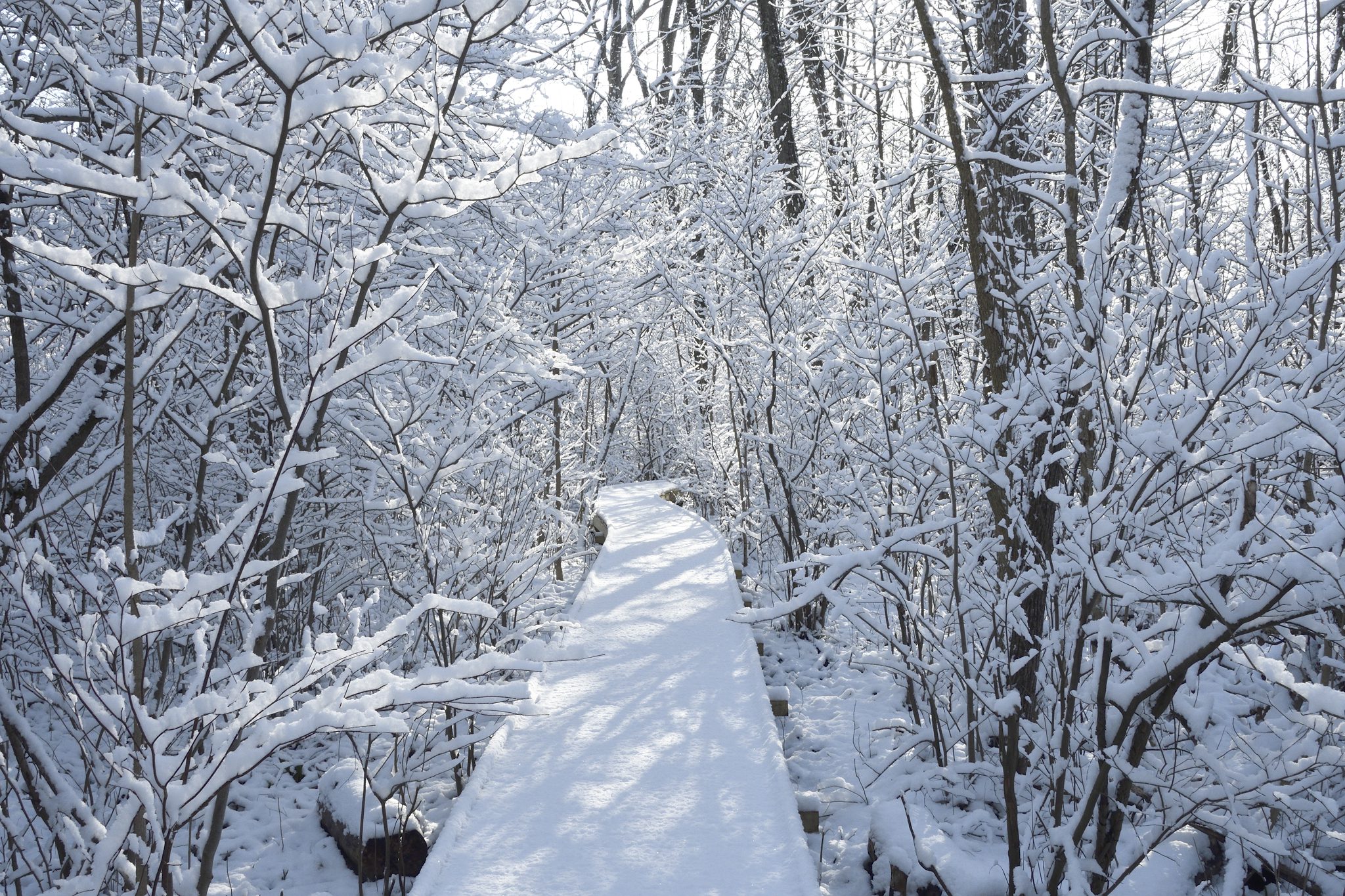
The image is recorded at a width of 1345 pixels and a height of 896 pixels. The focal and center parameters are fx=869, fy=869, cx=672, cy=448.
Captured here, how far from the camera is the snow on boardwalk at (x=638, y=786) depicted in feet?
10.1

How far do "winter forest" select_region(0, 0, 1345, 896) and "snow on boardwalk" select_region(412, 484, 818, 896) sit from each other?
33 centimetres

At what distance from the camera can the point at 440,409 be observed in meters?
4.96

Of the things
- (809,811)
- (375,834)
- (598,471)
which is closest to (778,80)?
(598,471)

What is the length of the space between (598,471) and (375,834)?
174 inches

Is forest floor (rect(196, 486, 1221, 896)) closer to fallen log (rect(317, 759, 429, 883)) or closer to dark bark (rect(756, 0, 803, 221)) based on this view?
fallen log (rect(317, 759, 429, 883))

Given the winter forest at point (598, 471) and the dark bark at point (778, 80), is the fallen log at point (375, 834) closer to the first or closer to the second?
the winter forest at point (598, 471)

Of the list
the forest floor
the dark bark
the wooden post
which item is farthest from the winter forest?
the dark bark

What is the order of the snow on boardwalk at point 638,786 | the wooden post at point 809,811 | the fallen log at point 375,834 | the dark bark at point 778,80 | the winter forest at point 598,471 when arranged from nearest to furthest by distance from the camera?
the winter forest at point 598,471 → the snow on boardwalk at point 638,786 → the wooden post at point 809,811 → the fallen log at point 375,834 → the dark bark at point 778,80

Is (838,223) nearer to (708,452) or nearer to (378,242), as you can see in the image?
(378,242)

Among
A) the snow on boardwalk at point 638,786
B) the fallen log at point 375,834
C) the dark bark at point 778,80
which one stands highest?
the dark bark at point 778,80

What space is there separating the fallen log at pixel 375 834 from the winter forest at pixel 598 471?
81mm

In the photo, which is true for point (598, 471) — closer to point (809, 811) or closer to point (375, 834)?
point (375, 834)

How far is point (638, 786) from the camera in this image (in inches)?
147

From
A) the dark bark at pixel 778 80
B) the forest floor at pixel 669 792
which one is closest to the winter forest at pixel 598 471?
the forest floor at pixel 669 792
